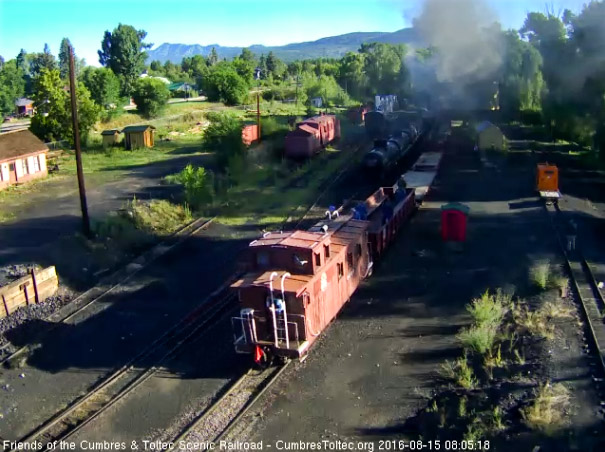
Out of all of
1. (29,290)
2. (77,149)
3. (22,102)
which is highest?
(22,102)

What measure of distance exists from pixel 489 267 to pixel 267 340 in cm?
905

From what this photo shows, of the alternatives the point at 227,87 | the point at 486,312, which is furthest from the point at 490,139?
the point at 227,87

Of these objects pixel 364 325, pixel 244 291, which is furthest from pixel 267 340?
pixel 364 325

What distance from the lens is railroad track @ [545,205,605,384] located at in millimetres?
13250

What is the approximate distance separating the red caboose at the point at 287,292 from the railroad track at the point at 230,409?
535 millimetres

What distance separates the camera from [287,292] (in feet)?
41.4

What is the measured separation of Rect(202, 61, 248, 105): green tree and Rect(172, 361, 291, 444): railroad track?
213ft

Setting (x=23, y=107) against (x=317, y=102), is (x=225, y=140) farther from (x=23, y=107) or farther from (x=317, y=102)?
(x=23, y=107)

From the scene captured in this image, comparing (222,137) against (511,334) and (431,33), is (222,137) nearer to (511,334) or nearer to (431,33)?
(511,334)

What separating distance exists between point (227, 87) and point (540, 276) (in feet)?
207

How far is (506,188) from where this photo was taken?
3006 centimetres

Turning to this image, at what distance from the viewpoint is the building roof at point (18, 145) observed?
34250mm

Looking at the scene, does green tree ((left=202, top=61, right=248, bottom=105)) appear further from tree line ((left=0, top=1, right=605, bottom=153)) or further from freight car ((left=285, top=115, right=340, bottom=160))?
freight car ((left=285, top=115, right=340, bottom=160))

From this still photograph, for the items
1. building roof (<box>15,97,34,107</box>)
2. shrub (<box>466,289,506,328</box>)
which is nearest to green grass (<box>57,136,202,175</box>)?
shrub (<box>466,289,506,328</box>)
